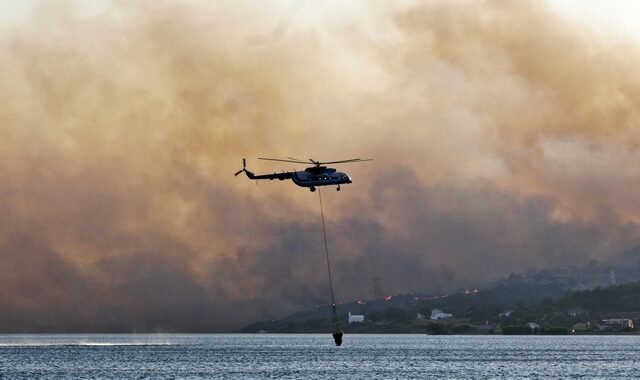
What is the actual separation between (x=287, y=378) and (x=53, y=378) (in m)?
44.9

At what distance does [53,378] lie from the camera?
188 m

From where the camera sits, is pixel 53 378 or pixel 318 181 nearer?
pixel 318 181

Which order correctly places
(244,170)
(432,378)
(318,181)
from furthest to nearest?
(432,378) → (244,170) → (318,181)

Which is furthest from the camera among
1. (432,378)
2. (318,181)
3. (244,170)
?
(432,378)

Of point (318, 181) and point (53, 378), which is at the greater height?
point (318, 181)

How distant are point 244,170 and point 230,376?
142 ft

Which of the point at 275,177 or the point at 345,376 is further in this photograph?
the point at 345,376

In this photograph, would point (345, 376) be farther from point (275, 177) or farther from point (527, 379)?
point (275, 177)

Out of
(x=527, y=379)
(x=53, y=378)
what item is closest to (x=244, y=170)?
(x=53, y=378)

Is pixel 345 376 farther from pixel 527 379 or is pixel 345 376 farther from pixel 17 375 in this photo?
pixel 17 375

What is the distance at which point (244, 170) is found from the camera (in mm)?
184500

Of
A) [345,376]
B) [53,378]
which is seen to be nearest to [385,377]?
[345,376]

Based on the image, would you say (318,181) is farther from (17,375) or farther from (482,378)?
(17,375)

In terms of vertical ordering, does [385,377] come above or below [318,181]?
below
